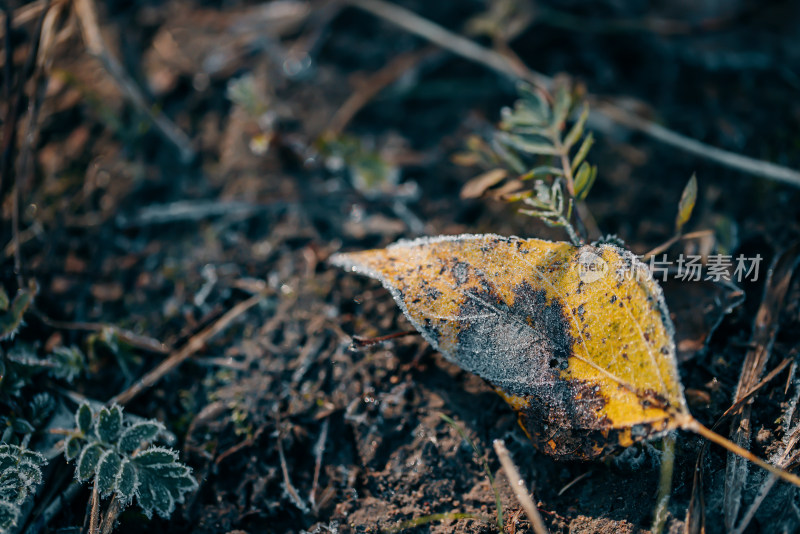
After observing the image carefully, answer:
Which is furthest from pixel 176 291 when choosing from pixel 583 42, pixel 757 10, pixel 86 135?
pixel 757 10

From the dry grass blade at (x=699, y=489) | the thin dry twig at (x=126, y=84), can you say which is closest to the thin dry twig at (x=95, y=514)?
the thin dry twig at (x=126, y=84)

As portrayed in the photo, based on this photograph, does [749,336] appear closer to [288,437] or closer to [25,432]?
[288,437]

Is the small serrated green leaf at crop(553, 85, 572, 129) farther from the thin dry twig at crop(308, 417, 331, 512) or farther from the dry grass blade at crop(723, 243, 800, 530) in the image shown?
the thin dry twig at crop(308, 417, 331, 512)

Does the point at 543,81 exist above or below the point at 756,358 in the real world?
above

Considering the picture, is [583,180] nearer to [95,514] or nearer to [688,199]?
[688,199]

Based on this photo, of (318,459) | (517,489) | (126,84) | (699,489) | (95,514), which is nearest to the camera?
(517,489)

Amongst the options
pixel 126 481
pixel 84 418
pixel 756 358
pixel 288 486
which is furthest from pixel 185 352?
pixel 756 358
